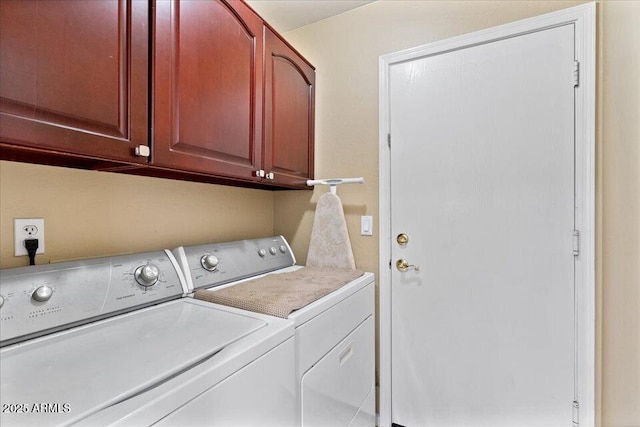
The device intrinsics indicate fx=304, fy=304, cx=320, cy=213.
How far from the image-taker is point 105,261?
3.44 ft

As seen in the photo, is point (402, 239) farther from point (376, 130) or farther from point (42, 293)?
point (42, 293)

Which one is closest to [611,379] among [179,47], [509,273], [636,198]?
[509,273]

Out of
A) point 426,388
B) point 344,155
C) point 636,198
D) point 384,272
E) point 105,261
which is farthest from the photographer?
point 344,155

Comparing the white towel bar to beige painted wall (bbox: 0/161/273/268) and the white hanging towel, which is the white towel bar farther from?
beige painted wall (bbox: 0/161/273/268)

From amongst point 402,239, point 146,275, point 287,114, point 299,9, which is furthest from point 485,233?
point 299,9

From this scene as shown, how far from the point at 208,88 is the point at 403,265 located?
1.30 metres

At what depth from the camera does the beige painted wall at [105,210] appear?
0.99m

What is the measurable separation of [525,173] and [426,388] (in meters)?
1.23

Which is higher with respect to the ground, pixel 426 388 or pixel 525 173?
pixel 525 173

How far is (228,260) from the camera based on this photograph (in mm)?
1467

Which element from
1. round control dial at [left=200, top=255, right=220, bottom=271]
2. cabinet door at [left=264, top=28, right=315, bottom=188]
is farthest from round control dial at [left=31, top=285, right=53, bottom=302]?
cabinet door at [left=264, top=28, right=315, bottom=188]

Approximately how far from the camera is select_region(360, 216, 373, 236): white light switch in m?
1.81

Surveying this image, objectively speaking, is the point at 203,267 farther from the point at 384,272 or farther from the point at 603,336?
the point at 603,336

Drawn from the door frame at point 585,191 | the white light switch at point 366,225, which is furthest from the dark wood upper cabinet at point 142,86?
the door frame at point 585,191
